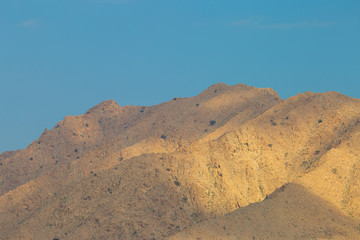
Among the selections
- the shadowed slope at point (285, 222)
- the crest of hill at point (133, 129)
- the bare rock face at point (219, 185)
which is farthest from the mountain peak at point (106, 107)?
the shadowed slope at point (285, 222)

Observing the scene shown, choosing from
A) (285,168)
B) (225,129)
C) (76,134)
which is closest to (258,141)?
(285,168)

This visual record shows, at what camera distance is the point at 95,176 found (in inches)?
4338

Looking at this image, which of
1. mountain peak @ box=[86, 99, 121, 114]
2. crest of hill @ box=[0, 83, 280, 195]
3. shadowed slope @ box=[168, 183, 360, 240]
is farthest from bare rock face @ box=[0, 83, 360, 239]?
mountain peak @ box=[86, 99, 121, 114]

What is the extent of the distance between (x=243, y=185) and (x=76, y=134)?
74.7 m

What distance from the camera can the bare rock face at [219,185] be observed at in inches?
3524

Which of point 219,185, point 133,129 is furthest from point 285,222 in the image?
point 133,129

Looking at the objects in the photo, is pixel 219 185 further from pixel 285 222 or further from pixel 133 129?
pixel 133 129

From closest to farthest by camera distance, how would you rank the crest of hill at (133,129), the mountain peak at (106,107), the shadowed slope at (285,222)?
the shadowed slope at (285,222) → the crest of hill at (133,129) → the mountain peak at (106,107)

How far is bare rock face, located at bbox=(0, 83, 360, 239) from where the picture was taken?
8950cm

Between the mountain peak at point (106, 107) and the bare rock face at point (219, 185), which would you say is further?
the mountain peak at point (106, 107)

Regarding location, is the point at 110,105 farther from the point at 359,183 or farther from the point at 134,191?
the point at 359,183

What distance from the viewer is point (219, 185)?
347 ft

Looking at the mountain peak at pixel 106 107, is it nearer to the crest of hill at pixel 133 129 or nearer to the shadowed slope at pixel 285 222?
the crest of hill at pixel 133 129

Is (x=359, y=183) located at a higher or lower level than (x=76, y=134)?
lower
